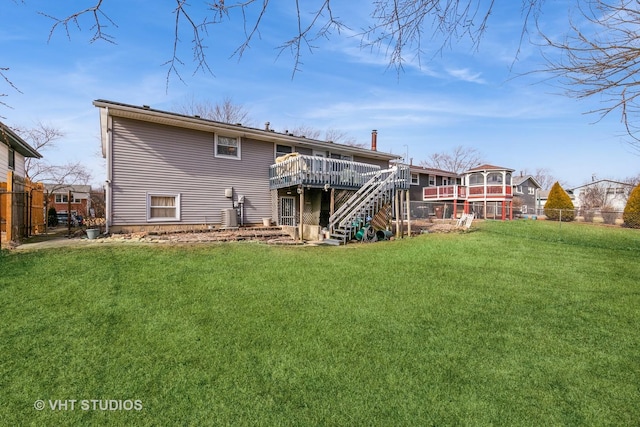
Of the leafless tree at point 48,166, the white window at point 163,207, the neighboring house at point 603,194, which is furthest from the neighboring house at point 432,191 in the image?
the leafless tree at point 48,166

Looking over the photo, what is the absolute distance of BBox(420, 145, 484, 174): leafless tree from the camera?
51.2 metres

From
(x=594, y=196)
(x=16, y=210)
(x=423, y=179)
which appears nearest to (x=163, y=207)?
(x=16, y=210)

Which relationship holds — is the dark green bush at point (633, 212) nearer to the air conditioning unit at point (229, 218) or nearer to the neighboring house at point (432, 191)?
the neighboring house at point (432, 191)

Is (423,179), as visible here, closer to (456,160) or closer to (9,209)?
(456,160)

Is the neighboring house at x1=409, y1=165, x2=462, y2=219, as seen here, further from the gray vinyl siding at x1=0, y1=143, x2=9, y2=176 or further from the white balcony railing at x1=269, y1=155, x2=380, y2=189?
the gray vinyl siding at x1=0, y1=143, x2=9, y2=176

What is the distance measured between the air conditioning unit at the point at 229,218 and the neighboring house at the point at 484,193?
16.2 m

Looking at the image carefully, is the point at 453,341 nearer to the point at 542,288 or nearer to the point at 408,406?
the point at 408,406

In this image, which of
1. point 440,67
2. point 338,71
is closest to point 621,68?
point 440,67

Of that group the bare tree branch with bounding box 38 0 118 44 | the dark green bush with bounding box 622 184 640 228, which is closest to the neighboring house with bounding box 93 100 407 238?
the bare tree branch with bounding box 38 0 118 44

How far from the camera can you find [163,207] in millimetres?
12391

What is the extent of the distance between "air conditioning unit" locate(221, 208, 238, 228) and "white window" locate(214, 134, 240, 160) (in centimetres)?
238

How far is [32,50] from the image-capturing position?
3.04 metres

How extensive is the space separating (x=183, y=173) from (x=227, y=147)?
7.33 ft

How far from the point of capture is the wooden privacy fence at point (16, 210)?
8789mm
